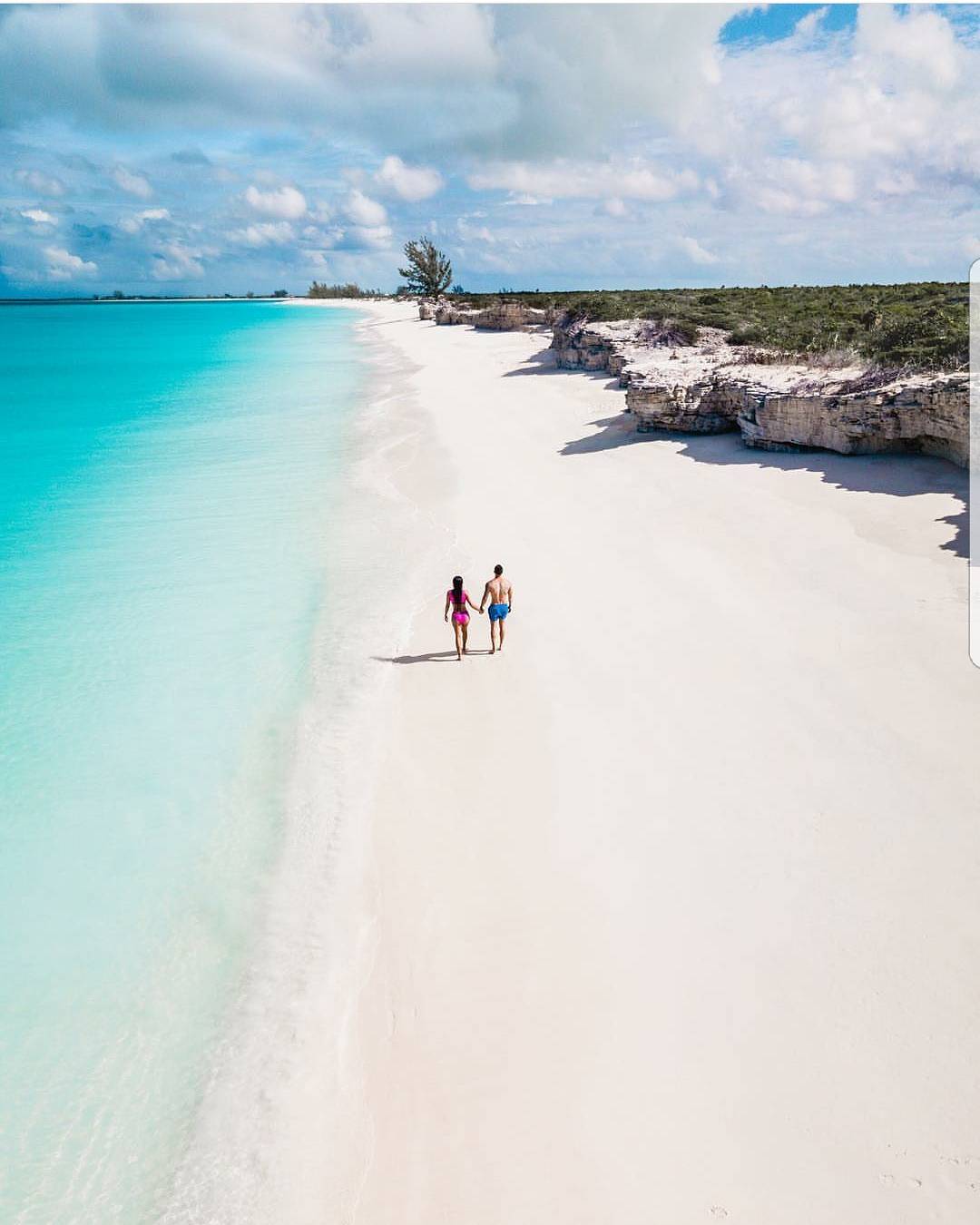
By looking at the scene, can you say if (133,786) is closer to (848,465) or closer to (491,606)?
(491,606)

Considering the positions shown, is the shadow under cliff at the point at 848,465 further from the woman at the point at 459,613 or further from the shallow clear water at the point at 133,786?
the shallow clear water at the point at 133,786

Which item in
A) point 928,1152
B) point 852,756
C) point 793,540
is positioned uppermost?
point 793,540

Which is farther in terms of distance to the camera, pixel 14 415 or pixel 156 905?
pixel 14 415

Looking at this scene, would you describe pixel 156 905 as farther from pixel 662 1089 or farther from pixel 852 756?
pixel 852 756

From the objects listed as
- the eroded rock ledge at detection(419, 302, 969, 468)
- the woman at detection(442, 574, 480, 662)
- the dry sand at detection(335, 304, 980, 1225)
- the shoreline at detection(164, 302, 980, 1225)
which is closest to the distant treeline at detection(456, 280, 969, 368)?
the eroded rock ledge at detection(419, 302, 969, 468)

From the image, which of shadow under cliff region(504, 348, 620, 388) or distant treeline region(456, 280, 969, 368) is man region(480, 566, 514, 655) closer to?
distant treeline region(456, 280, 969, 368)

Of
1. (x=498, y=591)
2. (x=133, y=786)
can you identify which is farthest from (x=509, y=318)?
(x=133, y=786)

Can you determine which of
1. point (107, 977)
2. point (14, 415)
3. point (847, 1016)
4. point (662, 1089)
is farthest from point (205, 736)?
point (14, 415)
